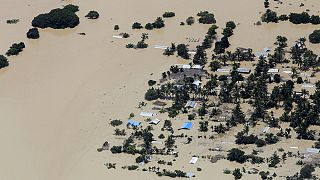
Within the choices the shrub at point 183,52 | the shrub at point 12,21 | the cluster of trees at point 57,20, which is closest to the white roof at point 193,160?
the shrub at point 183,52

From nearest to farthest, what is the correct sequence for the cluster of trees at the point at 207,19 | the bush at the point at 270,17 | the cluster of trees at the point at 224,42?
the cluster of trees at the point at 224,42 → the bush at the point at 270,17 → the cluster of trees at the point at 207,19

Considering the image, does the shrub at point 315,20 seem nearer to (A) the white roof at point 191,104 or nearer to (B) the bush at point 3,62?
(A) the white roof at point 191,104

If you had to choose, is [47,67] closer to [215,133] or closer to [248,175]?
[215,133]

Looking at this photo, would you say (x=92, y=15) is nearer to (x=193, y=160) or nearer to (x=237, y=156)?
(x=193, y=160)

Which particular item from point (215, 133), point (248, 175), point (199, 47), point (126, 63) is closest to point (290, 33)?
point (199, 47)

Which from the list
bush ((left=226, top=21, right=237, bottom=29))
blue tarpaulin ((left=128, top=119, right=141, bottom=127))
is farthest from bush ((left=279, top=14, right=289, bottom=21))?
blue tarpaulin ((left=128, top=119, right=141, bottom=127))

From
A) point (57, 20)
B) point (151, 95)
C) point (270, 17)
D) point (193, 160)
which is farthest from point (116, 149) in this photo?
point (270, 17)
